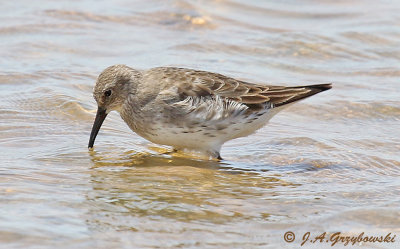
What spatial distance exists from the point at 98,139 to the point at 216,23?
565cm

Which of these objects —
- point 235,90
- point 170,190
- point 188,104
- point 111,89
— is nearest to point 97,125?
point 111,89

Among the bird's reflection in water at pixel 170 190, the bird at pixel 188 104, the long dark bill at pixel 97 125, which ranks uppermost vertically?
the bird at pixel 188 104

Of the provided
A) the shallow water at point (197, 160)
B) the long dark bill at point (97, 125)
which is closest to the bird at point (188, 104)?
the long dark bill at point (97, 125)

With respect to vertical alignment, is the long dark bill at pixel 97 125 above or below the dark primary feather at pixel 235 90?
below

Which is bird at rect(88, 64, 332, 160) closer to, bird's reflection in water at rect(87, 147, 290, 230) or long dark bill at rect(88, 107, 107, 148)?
long dark bill at rect(88, 107, 107, 148)

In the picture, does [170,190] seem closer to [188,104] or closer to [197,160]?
[188,104]

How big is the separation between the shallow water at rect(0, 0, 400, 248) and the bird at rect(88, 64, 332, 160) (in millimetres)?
326

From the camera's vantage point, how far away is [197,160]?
9.23 metres

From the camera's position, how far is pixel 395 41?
45.4ft

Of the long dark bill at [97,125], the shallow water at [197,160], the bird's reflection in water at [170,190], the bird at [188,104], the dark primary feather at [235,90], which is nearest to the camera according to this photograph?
the shallow water at [197,160]

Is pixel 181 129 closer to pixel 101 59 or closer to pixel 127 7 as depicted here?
pixel 101 59

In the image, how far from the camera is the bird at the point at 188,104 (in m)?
8.83

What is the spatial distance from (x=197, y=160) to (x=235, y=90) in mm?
931

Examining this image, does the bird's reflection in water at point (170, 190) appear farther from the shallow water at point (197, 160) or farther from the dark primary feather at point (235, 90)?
the dark primary feather at point (235, 90)
